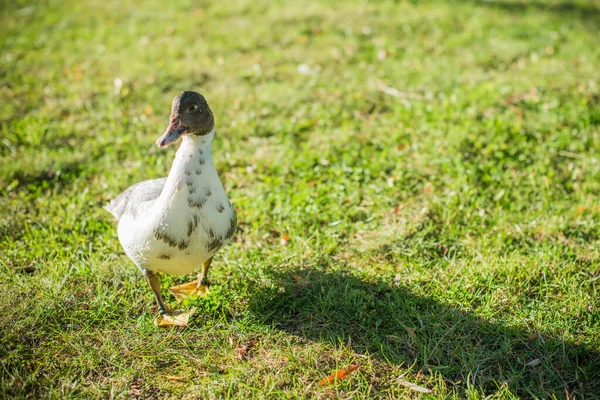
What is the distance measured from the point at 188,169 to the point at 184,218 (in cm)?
28

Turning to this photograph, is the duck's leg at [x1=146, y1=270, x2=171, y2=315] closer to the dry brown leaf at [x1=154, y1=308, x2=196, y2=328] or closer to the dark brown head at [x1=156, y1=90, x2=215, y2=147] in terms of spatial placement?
the dry brown leaf at [x1=154, y1=308, x2=196, y2=328]

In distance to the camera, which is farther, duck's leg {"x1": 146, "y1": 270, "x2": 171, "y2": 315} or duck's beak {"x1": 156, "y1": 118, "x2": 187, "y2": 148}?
duck's leg {"x1": 146, "y1": 270, "x2": 171, "y2": 315}

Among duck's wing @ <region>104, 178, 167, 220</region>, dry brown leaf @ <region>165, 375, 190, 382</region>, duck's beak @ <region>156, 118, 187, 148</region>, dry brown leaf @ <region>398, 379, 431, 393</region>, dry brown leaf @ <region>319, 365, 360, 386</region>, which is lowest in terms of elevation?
dry brown leaf @ <region>398, 379, 431, 393</region>

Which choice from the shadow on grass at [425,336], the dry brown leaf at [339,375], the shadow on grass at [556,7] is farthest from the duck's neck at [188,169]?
the shadow on grass at [556,7]

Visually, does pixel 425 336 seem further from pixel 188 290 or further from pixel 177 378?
pixel 188 290

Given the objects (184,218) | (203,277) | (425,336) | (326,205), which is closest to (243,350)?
(203,277)

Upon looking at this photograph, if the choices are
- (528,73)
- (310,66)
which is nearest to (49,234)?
(310,66)

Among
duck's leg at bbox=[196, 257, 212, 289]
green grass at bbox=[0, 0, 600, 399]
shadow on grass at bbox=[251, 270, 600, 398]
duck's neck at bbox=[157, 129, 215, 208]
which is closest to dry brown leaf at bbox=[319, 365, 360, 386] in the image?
green grass at bbox=[0, 0, 600, 399]

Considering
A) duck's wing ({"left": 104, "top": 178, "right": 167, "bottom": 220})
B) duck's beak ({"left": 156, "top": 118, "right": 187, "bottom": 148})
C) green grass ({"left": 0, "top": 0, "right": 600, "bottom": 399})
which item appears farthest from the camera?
duck's wing ({"left": 104, "top": 178, "right": 167, "bottom": 220})

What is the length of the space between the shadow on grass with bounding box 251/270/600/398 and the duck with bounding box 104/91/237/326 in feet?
2.19

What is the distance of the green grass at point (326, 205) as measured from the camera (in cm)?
281

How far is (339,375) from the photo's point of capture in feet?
8.95

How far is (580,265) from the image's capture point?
11.3 ft

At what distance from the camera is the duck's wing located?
9.83 feet
